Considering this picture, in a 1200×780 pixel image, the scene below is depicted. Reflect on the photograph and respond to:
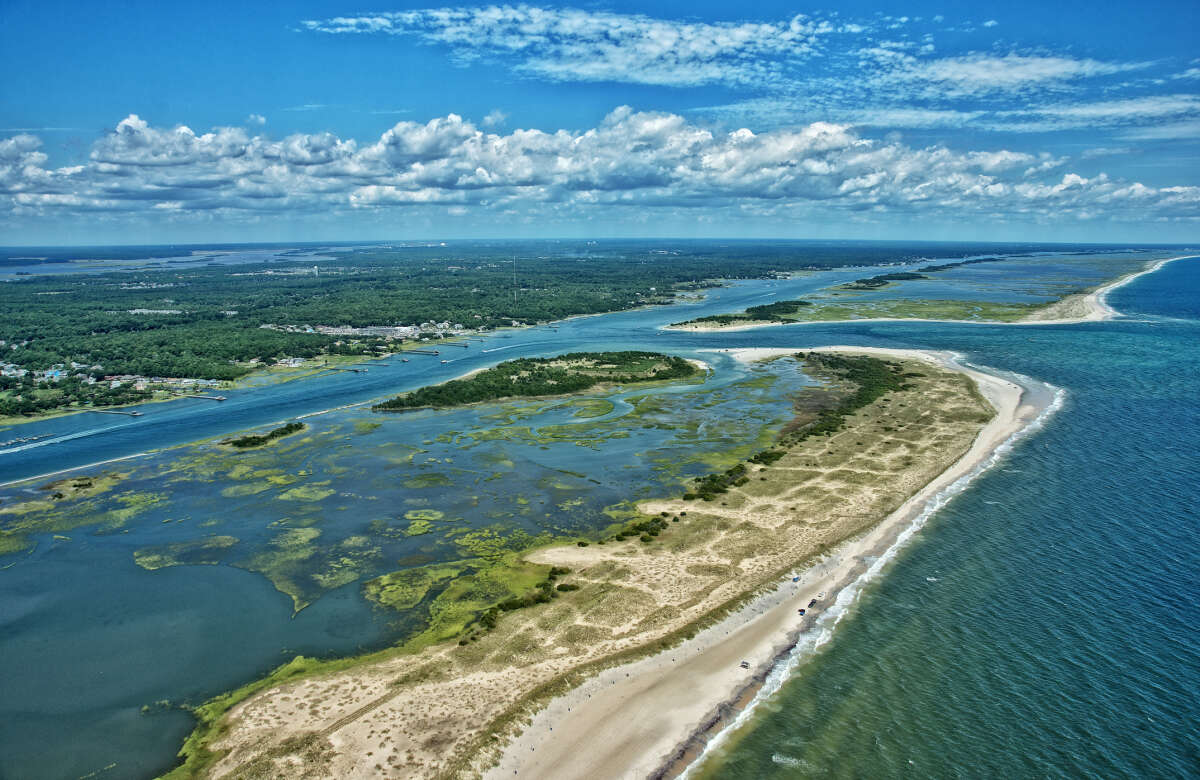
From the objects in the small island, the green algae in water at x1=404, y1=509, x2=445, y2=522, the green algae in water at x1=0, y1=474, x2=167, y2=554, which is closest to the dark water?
the green algae in water at x1=404, y1=509, x2=445, y2=522

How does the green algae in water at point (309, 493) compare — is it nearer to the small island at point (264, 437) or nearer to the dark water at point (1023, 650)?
the small island at point (264, 437)

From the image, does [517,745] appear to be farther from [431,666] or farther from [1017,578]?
[1017,578]

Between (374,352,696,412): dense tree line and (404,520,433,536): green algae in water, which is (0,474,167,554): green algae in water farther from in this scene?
(374,352,696,412): dense tree line

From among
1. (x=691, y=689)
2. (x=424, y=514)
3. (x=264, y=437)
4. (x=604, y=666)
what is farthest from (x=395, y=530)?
(x=264, y=437)

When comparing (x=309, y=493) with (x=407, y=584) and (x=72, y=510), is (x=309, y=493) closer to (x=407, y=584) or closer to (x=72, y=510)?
(x=72, y=510)


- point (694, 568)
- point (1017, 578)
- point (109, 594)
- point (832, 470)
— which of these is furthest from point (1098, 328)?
point (109, 594)

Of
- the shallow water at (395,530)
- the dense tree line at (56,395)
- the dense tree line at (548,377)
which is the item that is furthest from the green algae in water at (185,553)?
the dense tree line at (56,395)
